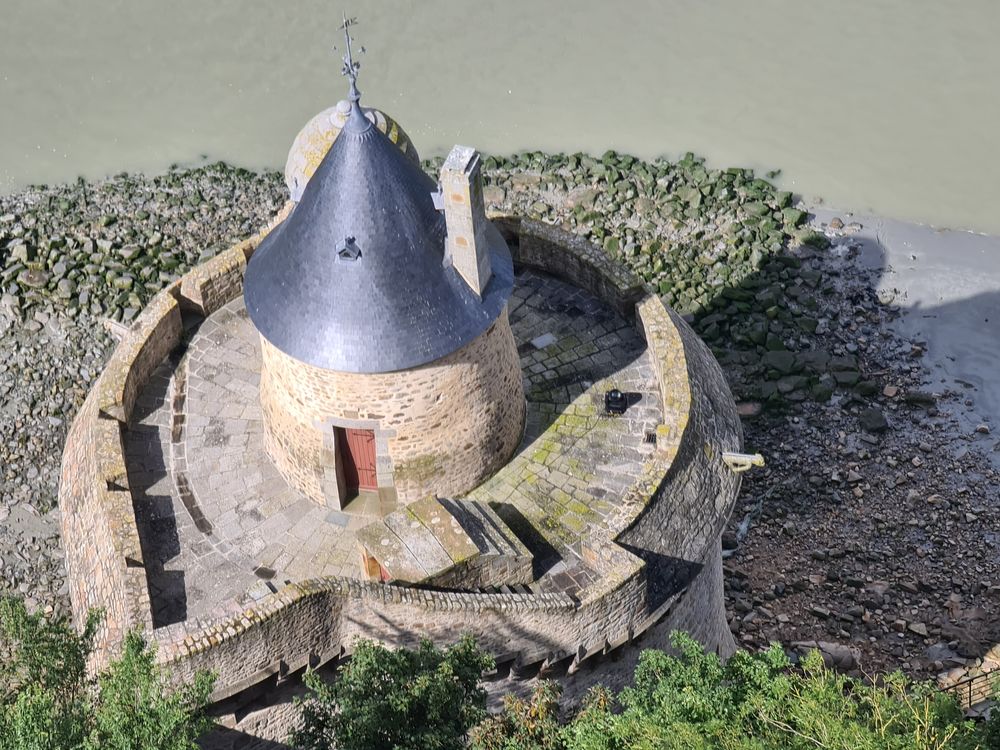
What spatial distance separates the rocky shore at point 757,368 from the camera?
23.1m

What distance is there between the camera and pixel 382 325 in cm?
1532

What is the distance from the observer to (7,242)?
28.2 meters

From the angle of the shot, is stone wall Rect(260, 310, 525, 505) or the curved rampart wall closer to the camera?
the curved rampart wall

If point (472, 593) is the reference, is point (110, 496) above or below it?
above

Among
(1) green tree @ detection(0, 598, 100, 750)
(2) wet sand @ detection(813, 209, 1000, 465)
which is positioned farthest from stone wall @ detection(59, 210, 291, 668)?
(2) wet sand @ detection(813, 209, 1000, 465)

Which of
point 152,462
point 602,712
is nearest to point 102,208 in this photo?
point 152,462

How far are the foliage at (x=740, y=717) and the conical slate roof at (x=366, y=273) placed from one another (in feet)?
14.8

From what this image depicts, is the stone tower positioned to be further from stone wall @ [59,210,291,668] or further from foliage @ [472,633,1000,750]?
foliage @ [472,633,1000,750]

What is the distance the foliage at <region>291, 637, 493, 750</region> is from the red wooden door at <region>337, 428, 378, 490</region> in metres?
2.86

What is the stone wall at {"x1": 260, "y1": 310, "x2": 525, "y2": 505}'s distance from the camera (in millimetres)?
15961

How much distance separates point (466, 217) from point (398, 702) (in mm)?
5659

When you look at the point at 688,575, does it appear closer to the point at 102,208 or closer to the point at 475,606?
the point at 475,606

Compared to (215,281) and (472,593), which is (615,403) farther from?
(215,281)

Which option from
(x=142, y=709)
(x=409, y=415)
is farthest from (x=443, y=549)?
(x=142, y=709)
